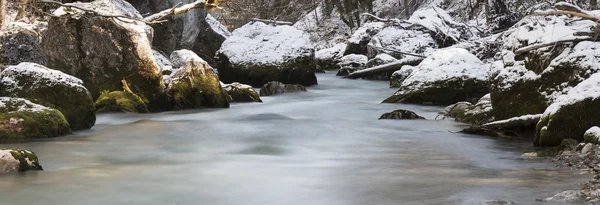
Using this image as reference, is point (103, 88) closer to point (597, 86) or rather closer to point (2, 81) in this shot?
point (2, 81)

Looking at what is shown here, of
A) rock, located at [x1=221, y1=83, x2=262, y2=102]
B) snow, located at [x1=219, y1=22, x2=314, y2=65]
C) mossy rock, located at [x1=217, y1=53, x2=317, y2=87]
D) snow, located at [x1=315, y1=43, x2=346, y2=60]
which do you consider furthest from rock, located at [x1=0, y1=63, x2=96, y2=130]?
snow, located at [x1=315, y1=43, x2=346, y2=60]

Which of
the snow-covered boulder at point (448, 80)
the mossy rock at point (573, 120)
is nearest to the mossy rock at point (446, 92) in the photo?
the snow-covered boulder at point (448, 80)

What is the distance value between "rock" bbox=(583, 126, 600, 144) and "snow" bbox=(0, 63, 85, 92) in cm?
590

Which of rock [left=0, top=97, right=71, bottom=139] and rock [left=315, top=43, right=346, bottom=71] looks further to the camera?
rock [left=315, top=43, right=346, bottom=71]

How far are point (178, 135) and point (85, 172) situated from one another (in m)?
2.77

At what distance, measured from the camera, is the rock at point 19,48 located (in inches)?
502

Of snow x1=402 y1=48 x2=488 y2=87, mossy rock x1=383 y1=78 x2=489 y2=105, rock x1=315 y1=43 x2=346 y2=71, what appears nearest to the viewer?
mossy rock x1=383 y1=78 x2=489 y2=105

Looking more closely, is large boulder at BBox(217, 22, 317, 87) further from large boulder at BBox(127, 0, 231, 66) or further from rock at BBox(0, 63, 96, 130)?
rock at BBox(0, 63, 96, 130)

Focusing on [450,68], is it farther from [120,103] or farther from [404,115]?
[120,103]

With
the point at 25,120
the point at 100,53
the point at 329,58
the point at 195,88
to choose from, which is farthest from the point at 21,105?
the point at 329,58

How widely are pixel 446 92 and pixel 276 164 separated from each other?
5398mm

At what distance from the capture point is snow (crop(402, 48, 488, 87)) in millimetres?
11891

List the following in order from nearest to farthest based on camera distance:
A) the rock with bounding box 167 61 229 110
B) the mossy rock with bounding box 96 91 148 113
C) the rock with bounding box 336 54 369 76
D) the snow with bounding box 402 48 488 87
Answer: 1. the mossy rock with bounding box 96 91 148 113
2. the rock with bounding box 167 61 229 110
3. the snow with bounding box 402 48 488 87
4. the rock with bounding box 336 54 369 76

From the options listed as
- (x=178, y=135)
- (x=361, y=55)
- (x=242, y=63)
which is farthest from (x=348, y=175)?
(x=361, y=55)
